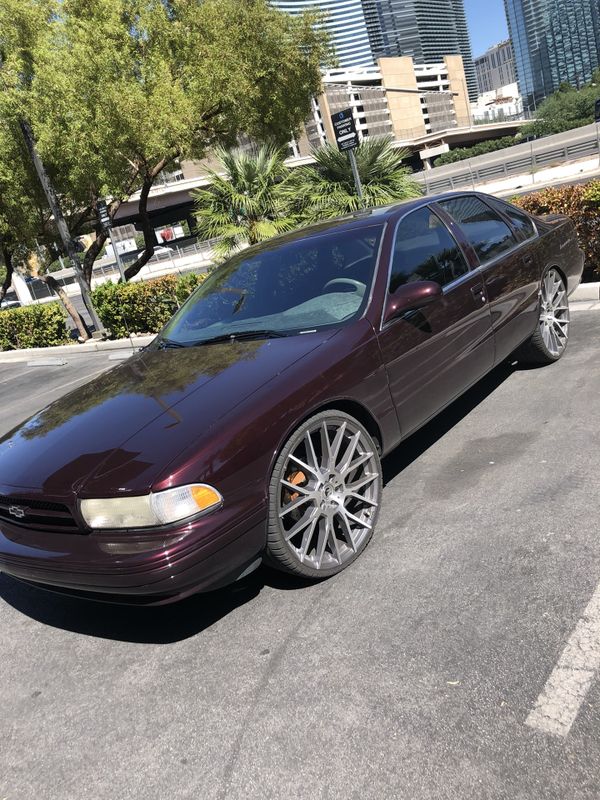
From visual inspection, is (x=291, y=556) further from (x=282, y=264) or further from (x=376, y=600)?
(x=282, y=264)

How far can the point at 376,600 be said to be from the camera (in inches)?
111

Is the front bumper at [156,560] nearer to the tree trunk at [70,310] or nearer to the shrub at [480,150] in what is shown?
the tree trunk at [70,310]

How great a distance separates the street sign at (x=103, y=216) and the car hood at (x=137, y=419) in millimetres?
12746

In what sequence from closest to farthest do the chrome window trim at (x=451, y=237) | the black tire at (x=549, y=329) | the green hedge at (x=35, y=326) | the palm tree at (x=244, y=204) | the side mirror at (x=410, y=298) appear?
the side mirror at (x=410, y=298), the chrome window trim at (x=451, y=237), the black tire at (x=549, y=329), the palm tree at (x=244, y=204), the green hedge at (x=35, y=326)

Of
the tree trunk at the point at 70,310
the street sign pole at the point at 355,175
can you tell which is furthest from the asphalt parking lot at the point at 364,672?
the tree trunk at the point at 70,310

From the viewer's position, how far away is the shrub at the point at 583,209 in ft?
22.3

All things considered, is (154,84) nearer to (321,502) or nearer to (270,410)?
(270,410)

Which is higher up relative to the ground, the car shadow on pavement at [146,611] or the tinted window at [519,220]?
the tinted window at [519,220]

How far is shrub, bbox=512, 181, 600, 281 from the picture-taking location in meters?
6.80

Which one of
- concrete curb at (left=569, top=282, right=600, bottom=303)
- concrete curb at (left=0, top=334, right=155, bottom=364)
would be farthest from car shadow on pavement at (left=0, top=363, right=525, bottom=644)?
concrete curb at (left=0, top=334, right=155, bottom=364)

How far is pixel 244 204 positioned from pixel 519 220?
6.72 meters

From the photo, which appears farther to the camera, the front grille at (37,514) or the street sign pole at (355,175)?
the street sign pole at (355,175)

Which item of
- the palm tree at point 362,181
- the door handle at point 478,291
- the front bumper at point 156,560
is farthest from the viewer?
the palm tree at point 362,181

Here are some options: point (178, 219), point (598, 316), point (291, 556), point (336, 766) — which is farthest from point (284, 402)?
point (178, 219)
